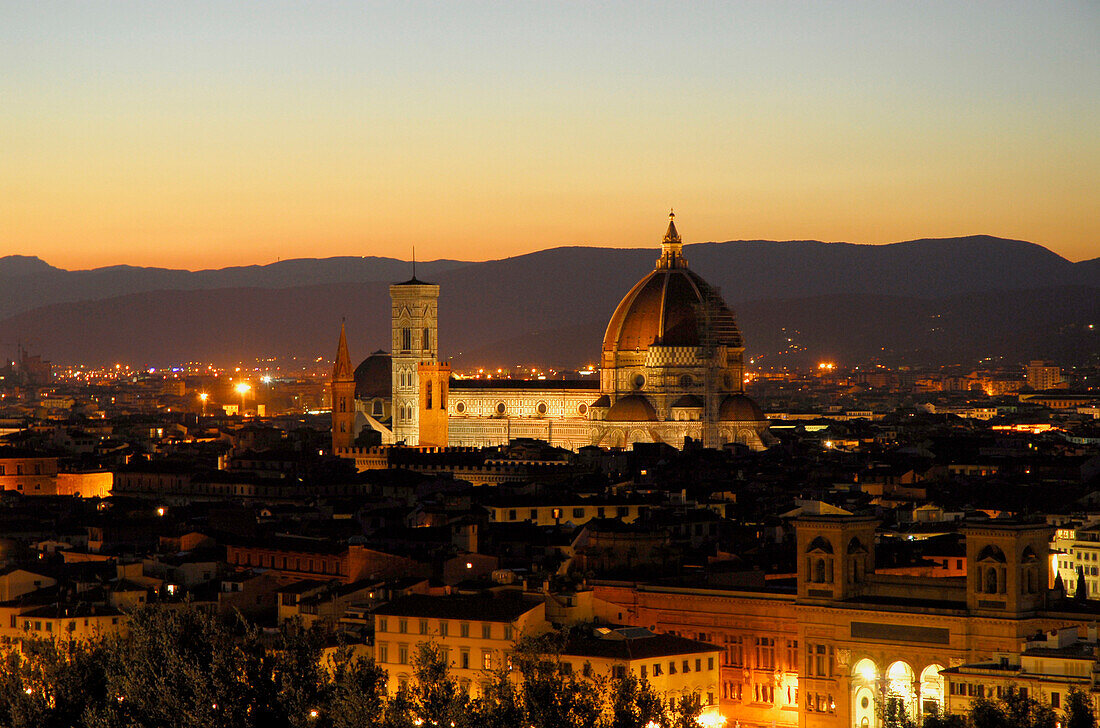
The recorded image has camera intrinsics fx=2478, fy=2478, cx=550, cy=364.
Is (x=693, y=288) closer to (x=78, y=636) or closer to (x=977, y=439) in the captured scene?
(x=977, y=439)

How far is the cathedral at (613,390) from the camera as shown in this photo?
131250 mm

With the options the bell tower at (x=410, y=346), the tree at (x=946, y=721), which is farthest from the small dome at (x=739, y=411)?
the tree at (x=946, y=721)

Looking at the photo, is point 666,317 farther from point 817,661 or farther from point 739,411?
point 817,661

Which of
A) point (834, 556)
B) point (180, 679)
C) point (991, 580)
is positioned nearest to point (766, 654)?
point (834, 556)

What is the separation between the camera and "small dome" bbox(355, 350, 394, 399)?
536ft

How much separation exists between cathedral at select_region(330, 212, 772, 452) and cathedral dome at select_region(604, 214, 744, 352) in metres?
0.06

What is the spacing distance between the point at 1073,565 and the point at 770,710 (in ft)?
61.3

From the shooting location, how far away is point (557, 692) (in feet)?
148

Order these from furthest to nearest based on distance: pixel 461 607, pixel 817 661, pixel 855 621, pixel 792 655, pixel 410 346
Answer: pixel 410 346
pixel 792 655
pixel 461 607
pixel 817 661
pixel 855 621

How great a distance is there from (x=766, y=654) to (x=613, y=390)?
84.2 m

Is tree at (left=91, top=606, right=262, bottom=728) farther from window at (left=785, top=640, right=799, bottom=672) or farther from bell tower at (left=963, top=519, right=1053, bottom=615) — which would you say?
bell tower at (left=963, top=519, right=1053, bottom=615)

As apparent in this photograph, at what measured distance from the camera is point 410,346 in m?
143

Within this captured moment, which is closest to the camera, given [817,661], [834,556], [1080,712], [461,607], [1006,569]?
[1080,712]

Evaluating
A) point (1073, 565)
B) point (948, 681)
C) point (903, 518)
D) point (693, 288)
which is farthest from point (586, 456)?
point (948, 681)
